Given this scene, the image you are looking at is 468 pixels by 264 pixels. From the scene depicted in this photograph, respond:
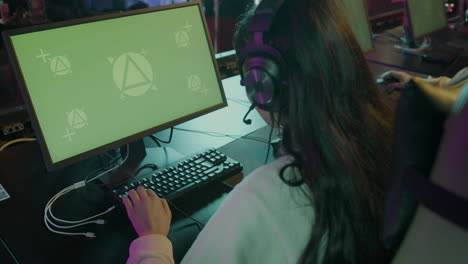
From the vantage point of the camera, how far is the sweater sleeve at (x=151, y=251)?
0.69 meters

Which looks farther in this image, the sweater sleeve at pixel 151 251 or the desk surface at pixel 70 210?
the desk surface at pixel 70 210

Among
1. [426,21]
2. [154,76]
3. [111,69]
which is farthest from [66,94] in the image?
[426,21]

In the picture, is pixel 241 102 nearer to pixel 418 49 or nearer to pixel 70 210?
pixel 70 210

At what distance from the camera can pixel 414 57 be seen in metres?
2.12

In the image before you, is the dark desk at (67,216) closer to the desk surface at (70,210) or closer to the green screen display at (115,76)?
the desk surface at (70,210)

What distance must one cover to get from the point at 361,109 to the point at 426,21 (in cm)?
182

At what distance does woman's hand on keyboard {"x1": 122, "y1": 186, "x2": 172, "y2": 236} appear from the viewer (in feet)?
2.52

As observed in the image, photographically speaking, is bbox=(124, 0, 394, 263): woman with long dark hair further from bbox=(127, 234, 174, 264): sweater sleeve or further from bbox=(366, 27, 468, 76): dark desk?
bbox=(366, 27, 468, 76): dark desk

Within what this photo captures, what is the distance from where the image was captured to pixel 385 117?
2.52ft

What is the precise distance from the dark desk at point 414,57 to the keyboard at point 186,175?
119 cm

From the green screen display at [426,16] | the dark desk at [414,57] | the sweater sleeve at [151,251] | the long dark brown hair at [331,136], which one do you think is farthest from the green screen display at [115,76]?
the green screen display at [426,16]

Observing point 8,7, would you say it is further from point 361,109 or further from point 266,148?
point 361,109

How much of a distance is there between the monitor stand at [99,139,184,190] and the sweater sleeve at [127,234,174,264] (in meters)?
0.29

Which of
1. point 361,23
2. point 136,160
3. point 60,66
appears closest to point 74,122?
point 60,66
